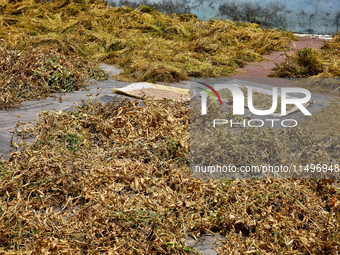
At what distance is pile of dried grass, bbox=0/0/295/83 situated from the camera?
6.12 m

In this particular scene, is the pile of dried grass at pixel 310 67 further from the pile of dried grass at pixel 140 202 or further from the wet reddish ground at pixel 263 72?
the pile of dried grass at pixel 140 202

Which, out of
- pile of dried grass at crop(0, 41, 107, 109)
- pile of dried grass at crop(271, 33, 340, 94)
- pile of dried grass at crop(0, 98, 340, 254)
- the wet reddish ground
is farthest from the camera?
the wet reddish ground

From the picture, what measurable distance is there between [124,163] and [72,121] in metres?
0.94

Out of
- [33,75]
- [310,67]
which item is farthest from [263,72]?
[33,75]

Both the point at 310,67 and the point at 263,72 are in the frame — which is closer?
the point at 310,67

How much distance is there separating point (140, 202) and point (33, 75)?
3150 mm

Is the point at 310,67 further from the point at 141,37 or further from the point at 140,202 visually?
the point at 140,202

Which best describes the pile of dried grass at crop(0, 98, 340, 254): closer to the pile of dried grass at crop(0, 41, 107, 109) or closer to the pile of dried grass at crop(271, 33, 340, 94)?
the pile of dried grass at crop(0, 41, 107, 109)

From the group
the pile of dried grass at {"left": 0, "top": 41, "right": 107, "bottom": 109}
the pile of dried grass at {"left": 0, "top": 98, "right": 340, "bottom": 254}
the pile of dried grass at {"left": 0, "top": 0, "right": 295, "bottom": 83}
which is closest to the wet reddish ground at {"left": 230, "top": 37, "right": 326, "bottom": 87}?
the pile of dried grass at {"left": 0, "top": 0, "right": 295, "bottom": 83}

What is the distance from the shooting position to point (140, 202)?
7.16 feet

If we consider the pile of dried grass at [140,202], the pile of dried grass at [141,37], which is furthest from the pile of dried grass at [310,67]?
the pile of dried grass at [140,202]

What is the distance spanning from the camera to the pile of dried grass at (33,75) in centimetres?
437

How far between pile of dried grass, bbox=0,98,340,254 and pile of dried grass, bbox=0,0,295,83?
8.90 ft

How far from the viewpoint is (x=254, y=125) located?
335 centimetres
